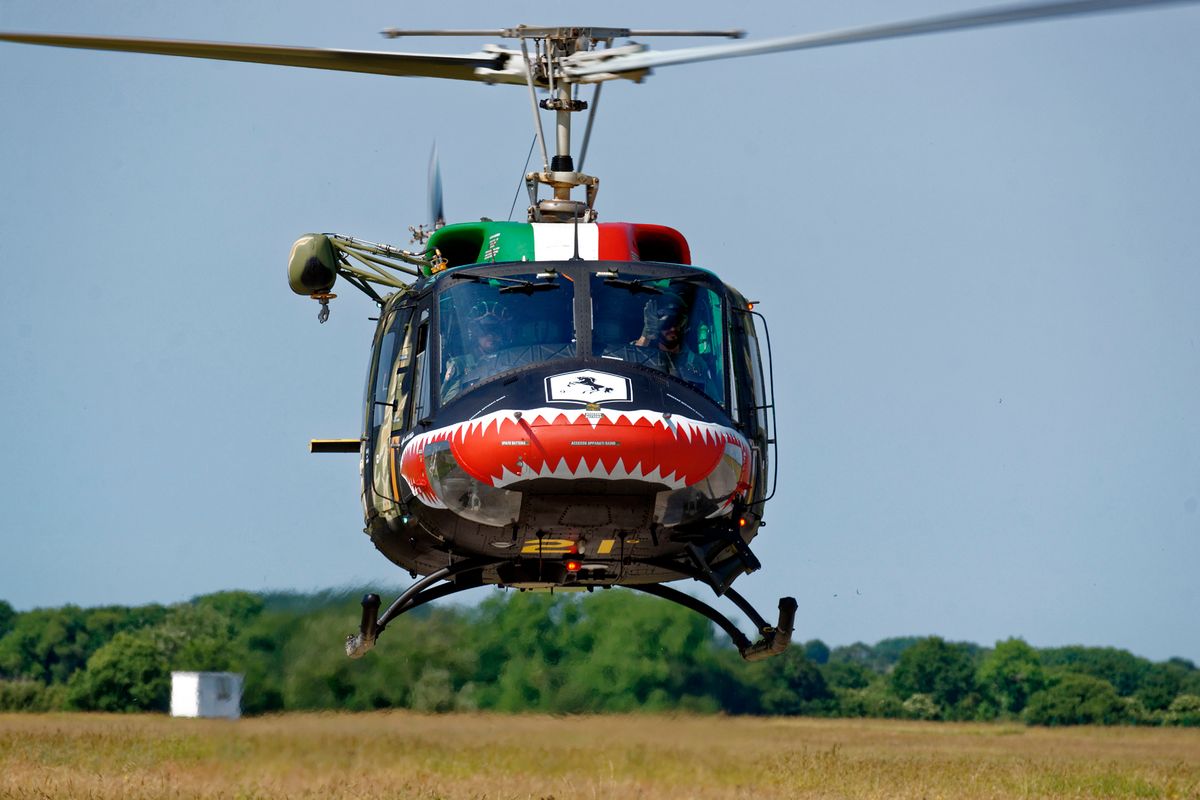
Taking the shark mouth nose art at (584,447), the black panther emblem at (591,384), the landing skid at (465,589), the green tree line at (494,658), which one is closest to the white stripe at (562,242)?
the black panther emblem at (591,384)

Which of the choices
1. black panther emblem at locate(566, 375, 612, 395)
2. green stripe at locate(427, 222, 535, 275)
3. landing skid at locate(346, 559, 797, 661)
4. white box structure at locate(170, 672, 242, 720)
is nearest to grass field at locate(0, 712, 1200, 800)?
white box structure at locate(170, 672, 242, 720)

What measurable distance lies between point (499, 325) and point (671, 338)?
1094 millimetres

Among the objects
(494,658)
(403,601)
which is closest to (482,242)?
(403,601)

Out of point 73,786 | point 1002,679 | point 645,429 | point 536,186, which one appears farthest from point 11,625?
point 645,429

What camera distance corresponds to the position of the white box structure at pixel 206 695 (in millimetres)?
19859

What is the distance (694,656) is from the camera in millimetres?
20891

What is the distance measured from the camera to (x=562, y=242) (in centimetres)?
1268

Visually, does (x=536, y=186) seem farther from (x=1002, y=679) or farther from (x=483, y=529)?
(x=1002, y=679)

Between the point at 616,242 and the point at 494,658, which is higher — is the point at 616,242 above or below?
above

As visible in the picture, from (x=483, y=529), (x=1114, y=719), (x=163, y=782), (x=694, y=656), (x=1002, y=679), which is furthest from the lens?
(x=1002, y=679)

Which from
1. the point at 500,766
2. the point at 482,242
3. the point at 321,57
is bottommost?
the point at 500,766

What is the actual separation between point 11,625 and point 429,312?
133ft

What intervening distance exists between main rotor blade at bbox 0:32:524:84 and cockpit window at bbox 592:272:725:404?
285cm

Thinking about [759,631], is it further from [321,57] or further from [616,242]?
[321,57]
